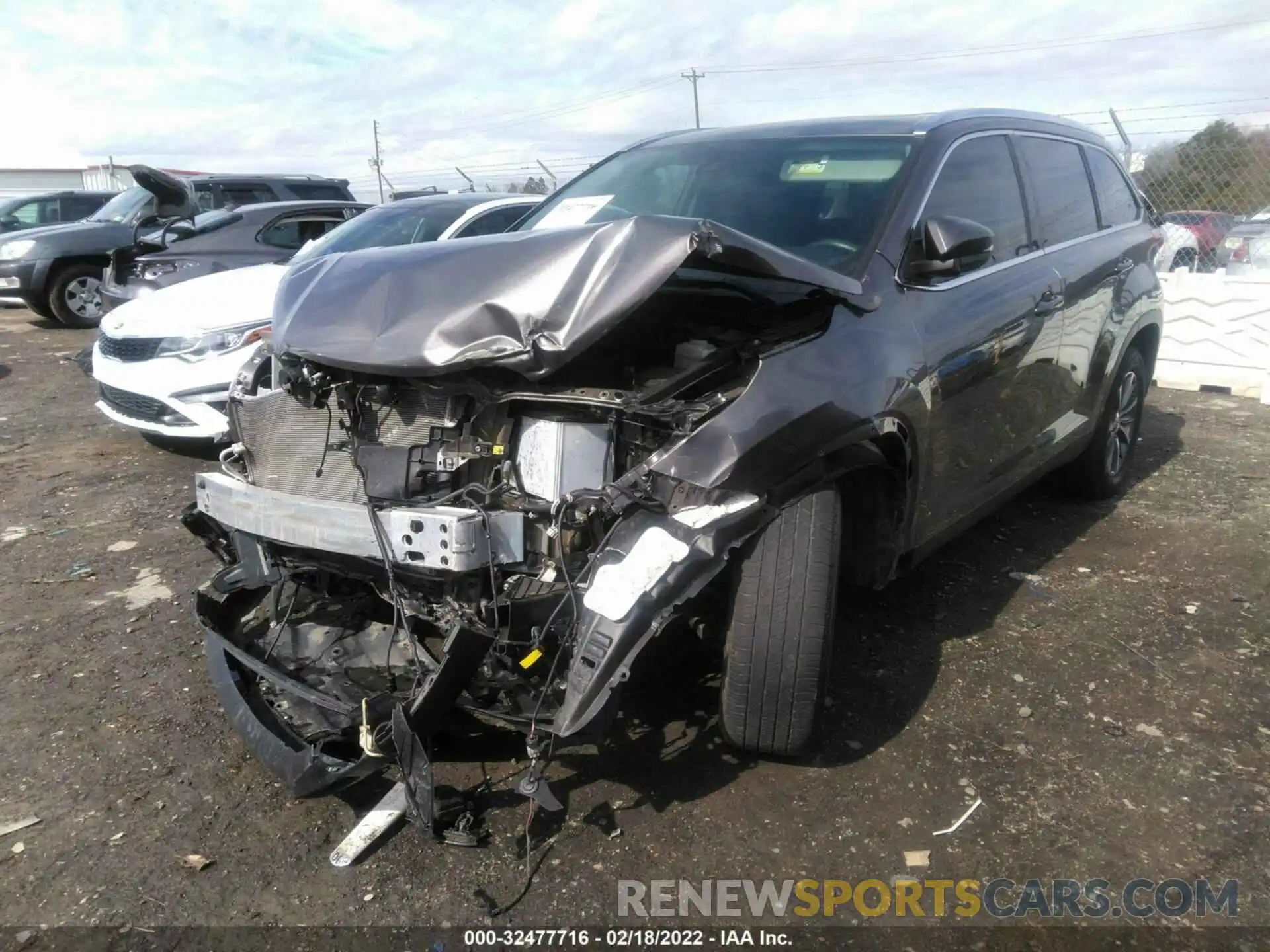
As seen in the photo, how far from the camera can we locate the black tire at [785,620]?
2479 millimetres

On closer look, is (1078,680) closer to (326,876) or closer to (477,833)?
(477,833)

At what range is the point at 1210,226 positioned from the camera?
1057cm

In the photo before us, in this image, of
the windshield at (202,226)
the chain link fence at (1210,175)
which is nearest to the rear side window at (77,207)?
the windshield at (202,226)

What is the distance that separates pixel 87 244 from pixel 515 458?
35.3ft

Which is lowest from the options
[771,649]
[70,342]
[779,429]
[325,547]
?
[70,342]

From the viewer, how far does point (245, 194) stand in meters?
11.5

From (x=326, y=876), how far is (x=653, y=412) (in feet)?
4.68

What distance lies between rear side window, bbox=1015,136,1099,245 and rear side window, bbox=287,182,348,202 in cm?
964

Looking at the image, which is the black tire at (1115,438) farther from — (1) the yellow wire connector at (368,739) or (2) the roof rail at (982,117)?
(1) the yellow wire connector at (368,739)

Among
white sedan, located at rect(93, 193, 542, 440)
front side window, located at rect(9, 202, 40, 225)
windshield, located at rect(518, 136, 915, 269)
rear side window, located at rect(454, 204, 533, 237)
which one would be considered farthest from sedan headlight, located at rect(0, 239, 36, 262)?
windshield, located at rect(518, 136, 915, 269)

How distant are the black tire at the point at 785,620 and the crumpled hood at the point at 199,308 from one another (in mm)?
3610

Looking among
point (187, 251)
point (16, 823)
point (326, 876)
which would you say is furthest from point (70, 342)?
point (326, 876)

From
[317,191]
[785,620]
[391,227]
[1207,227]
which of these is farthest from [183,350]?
[1207,227]

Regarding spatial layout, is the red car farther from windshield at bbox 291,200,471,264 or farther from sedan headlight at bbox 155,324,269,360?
sedan headlight at bbox 155,324,269,360
